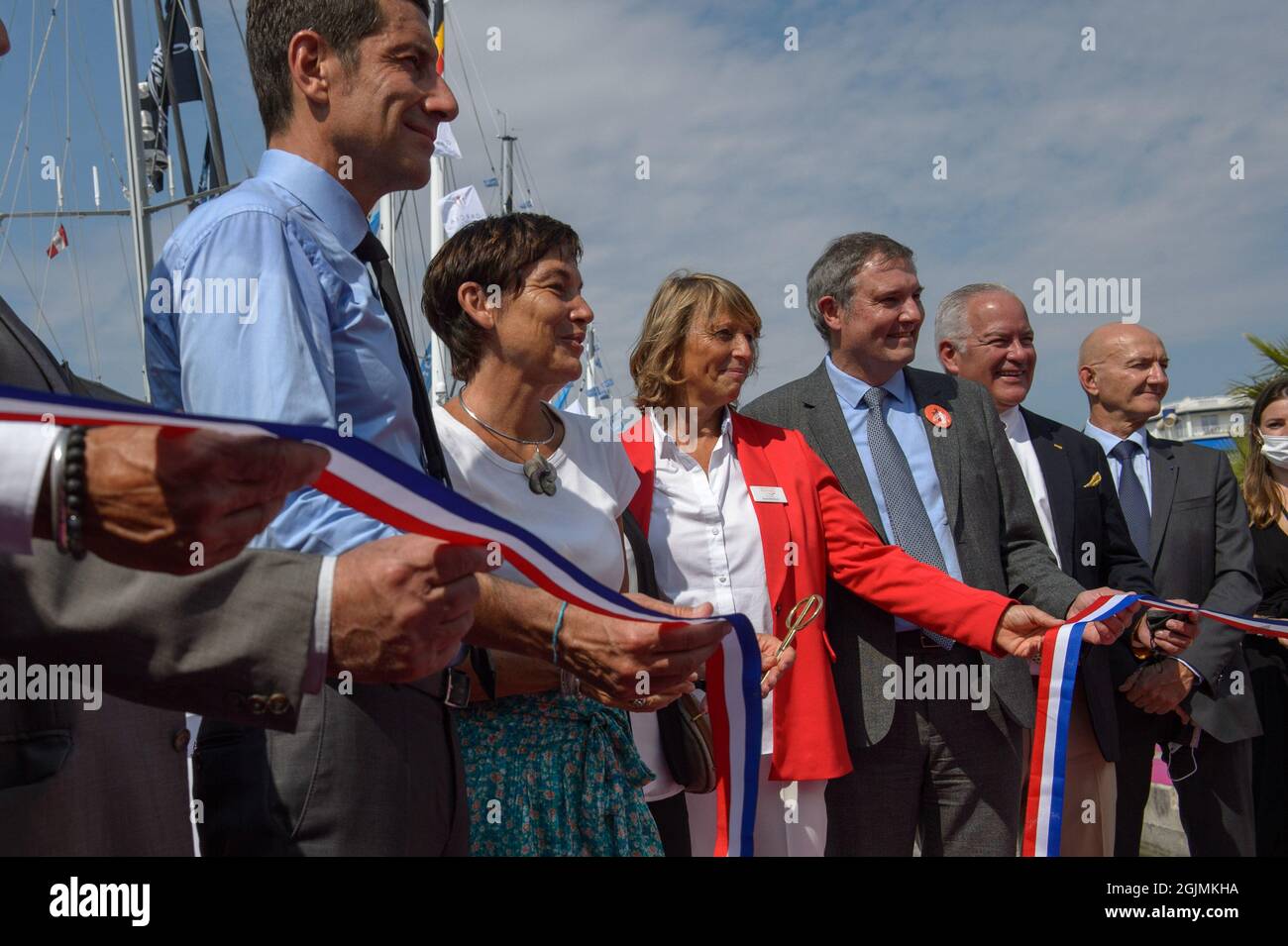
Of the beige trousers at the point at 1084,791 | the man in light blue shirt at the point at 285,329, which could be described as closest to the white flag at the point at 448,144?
the beige trousers at the point at 1084,791

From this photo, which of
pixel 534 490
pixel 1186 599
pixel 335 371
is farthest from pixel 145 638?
pixel 1186 599

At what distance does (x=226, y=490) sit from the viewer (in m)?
1.21

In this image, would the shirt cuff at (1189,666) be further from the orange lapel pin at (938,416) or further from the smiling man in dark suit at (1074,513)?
the orange lapel pin at (938,416)

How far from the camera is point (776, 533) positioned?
379cm

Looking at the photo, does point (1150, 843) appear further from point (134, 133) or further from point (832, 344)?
point (134, 133)

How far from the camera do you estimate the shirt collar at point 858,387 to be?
4.34 metres

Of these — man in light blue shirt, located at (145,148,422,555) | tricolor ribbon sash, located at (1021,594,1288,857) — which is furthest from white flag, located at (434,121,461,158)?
man in light blue shirt, located at (145,148,422,555)

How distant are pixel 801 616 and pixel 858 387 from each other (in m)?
1.18

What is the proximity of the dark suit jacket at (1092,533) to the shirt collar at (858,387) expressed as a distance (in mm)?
792

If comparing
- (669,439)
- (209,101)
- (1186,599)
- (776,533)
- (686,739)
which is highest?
(209,101)

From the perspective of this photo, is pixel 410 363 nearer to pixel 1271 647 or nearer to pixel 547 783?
pixel 547 783
